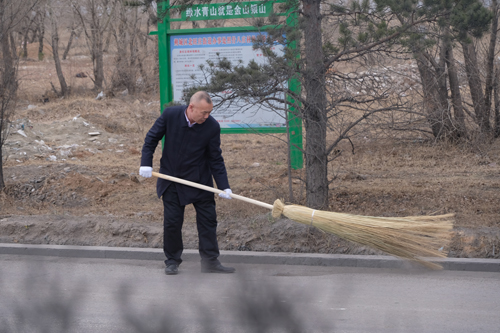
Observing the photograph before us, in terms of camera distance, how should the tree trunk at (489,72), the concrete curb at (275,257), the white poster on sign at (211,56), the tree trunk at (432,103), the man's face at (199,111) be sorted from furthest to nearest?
the tree trunk at (489,72), the white poster on sign at (211,56), the tree trunk at (432,103), the concrete curb at (275,257), the man's face at (199,111)

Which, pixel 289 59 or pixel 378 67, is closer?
pixel 289 59

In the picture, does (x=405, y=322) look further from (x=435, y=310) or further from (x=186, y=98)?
(x=186, y=98)

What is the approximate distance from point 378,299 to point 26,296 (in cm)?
363

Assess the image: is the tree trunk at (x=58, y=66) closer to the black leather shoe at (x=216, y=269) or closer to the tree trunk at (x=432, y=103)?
the tree trunk at (x=432, y=103)

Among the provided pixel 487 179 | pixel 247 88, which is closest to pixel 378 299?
pixel 247 88

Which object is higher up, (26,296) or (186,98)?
(186,98)

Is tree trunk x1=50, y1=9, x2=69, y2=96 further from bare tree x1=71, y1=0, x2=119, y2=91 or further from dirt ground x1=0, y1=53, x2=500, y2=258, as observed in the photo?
dirt ground x1=0, y1=53, x2=500, y2=258

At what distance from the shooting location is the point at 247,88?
623 centimetres

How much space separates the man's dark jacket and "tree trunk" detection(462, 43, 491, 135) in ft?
24.1

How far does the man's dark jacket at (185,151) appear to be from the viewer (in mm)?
5145

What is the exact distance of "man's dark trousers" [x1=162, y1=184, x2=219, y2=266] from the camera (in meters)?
5.20

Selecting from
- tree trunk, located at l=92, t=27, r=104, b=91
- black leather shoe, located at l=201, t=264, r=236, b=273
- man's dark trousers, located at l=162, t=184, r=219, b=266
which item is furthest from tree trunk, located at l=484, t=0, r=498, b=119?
tree trunk, located at l=92, t=27, r=104, b=91

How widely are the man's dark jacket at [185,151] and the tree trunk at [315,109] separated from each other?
1.70 metres

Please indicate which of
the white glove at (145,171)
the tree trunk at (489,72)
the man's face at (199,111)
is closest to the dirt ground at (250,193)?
the tree trunk at (489,72)
